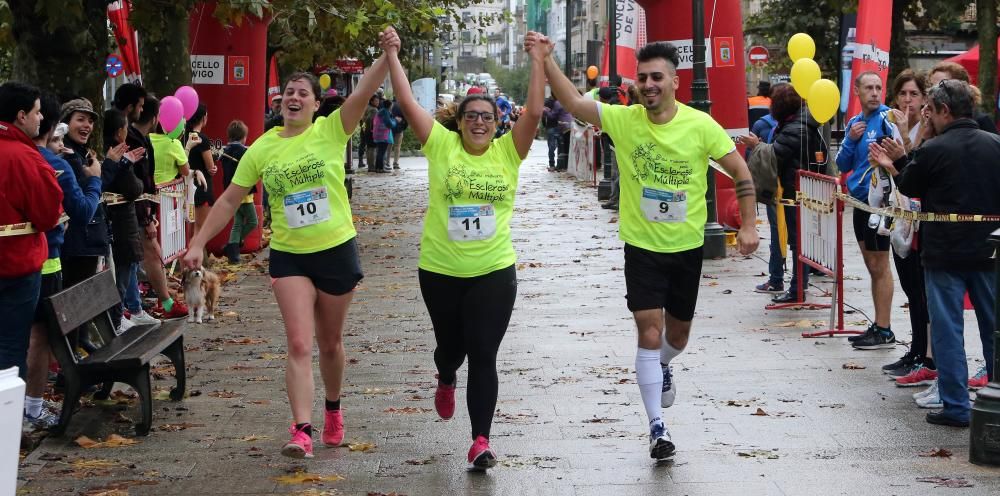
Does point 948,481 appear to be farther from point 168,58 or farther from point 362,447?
point 168,58

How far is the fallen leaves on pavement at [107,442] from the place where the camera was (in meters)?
7.46

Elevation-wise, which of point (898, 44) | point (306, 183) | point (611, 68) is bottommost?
point (306, 183)

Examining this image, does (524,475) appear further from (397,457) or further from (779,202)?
(779,202)

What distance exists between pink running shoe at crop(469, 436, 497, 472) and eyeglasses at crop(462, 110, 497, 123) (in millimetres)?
1520

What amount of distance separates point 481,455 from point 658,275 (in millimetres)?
1282

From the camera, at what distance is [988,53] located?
2888 centimetres

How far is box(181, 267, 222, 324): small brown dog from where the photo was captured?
11.9 m

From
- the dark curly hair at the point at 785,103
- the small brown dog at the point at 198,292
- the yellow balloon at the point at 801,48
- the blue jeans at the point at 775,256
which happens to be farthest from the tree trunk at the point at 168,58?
the blue jeans at the point at 775,256

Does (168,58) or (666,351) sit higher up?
(168,58)

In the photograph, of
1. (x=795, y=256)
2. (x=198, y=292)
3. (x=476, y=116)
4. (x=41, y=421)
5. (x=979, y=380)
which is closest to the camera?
(x=476, y=116)

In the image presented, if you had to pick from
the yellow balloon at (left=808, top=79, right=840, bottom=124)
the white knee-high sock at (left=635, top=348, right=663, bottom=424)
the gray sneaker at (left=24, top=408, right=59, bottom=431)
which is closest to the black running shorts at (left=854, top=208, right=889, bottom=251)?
the yellow balloon at (left=808, top=79, right=840, bottom=124)

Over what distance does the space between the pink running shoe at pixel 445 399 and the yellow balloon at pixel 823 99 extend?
5430 millimetres

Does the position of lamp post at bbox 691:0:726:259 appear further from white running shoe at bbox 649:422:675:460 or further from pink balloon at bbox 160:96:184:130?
white running shoe at bbox 649:422:675:460

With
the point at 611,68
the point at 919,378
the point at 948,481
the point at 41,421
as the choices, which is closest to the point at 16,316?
the point at 41,421
